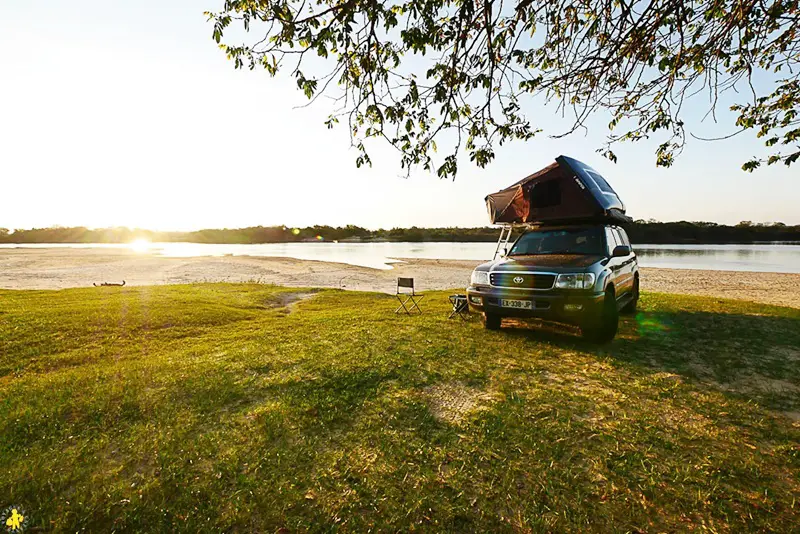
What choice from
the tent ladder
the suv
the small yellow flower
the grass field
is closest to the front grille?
the suv

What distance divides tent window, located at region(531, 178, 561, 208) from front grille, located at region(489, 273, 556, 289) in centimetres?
322

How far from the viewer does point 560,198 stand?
31.0 feet

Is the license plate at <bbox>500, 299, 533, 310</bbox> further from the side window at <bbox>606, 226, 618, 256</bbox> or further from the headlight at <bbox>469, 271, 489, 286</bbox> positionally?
the side window at <bbox>606, 226, 618, 256</bbox>

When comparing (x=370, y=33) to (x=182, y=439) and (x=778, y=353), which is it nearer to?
(x=182, y=439)

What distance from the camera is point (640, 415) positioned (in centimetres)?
457

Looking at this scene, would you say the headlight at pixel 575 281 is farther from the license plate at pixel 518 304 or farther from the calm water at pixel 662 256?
the calm water at pixel 662 256

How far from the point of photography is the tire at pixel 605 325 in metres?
7.22

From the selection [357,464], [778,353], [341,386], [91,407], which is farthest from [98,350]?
[778,353]

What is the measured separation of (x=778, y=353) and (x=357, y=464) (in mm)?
8820

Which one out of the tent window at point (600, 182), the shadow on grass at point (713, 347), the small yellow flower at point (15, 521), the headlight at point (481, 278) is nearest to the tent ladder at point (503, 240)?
the headlight at point (481, 278)

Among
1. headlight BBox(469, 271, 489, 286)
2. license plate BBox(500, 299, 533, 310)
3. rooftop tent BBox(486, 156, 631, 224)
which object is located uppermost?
rooftop tent BBox(486, 156, 631, 224)

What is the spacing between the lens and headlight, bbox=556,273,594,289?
6902 mm

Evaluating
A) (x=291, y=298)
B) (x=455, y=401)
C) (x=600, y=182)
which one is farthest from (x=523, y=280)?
(x=291, y=298)

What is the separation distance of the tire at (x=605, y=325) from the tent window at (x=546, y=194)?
117 inches
